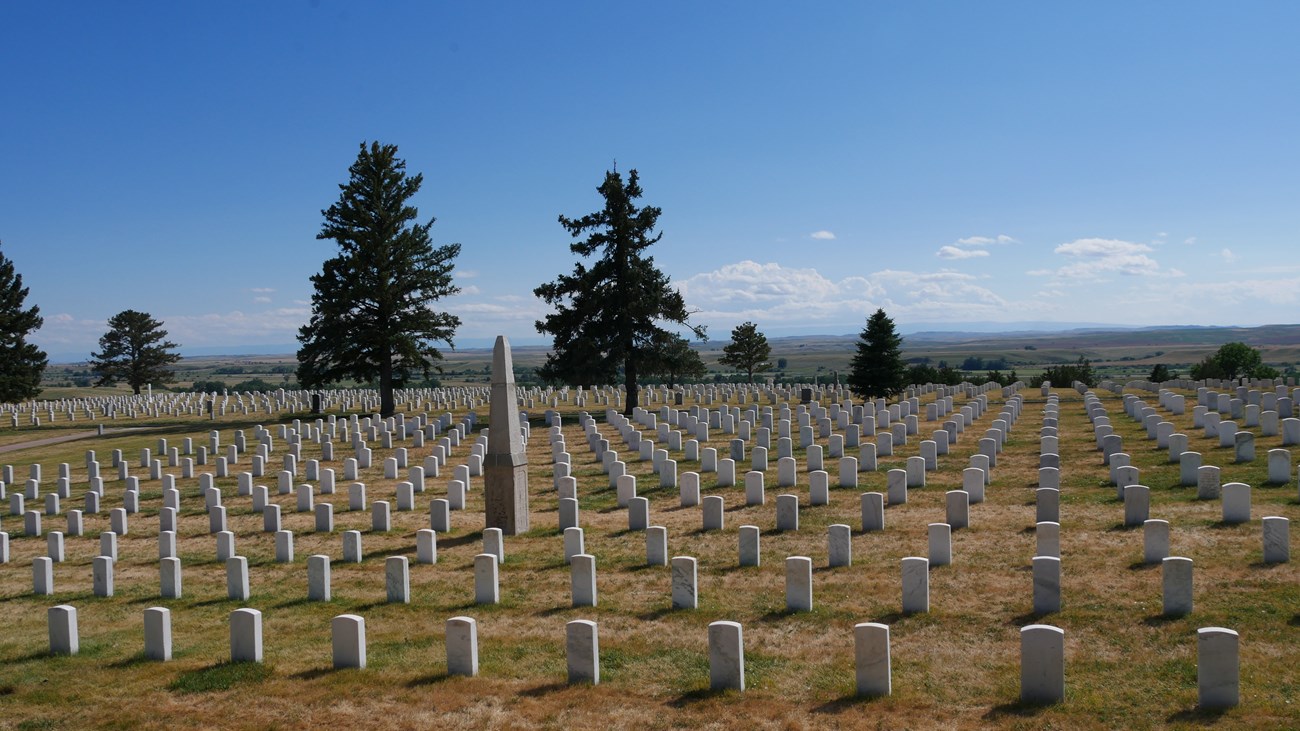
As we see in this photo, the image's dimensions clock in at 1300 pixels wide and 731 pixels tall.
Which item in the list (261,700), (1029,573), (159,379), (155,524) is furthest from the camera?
(159,379)

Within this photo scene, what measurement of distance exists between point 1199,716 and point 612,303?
3200 centimetres

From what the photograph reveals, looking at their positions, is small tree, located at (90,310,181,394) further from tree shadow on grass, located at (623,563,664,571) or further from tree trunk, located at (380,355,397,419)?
tree shadow on grass, located at (623,563,664,571)

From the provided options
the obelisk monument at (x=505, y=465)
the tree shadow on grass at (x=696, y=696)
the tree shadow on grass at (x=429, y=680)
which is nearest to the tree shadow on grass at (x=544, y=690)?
the tree shadow on grass at (x=429, y=680)

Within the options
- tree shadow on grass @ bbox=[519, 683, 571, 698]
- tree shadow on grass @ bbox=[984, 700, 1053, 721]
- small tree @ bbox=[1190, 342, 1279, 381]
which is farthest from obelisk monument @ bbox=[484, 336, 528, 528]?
small tree @ bbox=[1190, 342, 1279, 381]

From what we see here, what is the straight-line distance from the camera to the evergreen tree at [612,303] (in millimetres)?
37781

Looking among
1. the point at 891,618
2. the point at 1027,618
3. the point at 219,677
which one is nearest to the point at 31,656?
the point at 219,677

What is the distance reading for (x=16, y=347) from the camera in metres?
46.3

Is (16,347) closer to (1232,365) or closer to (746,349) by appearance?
(746,349)

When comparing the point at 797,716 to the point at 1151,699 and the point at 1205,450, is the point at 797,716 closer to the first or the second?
the point at 1151,699

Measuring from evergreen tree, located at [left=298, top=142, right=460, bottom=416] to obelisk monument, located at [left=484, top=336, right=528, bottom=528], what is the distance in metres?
25.1

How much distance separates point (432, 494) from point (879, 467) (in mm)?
9803

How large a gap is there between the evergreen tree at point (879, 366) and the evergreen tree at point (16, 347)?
40.3 meters

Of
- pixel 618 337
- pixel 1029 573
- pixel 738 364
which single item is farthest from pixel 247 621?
pixel 738 364

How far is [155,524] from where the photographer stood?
17.3 metres
